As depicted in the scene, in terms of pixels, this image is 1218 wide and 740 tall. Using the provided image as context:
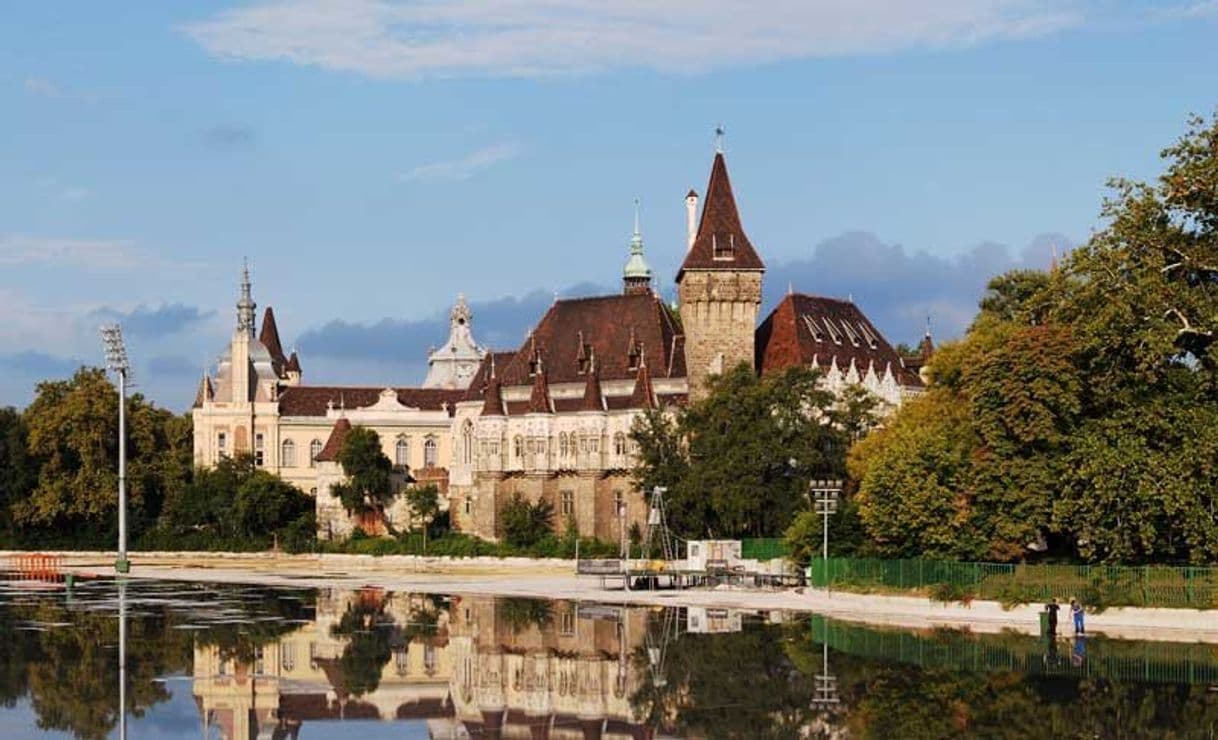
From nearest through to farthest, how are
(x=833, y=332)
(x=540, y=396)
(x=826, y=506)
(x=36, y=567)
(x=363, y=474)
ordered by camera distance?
(x=826, y=506) < (x=36, y=567) < (x=833, y=332) < (x=540, y=396) < (x=363, y=474)

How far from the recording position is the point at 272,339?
148 meters

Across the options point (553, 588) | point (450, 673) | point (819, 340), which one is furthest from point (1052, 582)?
point (819, 340)

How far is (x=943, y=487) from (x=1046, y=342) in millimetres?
5591

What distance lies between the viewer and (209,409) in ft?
431

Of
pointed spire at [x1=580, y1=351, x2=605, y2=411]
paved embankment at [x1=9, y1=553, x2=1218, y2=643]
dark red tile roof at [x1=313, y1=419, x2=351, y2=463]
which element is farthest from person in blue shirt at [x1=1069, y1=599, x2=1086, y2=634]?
dark red tile roof at [x1=313, y1=419, x2=351, y2=463]

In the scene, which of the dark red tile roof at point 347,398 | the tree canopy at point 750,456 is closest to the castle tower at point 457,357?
the dark red tile roof at point 347,398

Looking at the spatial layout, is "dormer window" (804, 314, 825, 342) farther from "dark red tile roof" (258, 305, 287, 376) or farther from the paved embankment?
"dark red tile roof" (258, 305, 287, 376)

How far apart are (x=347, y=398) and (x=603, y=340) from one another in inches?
1370

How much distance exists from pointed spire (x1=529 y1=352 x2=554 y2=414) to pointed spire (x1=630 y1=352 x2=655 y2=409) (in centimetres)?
553

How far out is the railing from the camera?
38906 mm

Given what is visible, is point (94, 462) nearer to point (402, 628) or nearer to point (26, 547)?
point (26, 547)

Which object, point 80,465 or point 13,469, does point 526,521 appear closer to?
point 80,465

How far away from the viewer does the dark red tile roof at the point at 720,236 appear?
323 feet

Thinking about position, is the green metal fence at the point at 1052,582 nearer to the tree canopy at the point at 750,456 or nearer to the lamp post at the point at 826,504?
the lamp post at the point at 826,504
